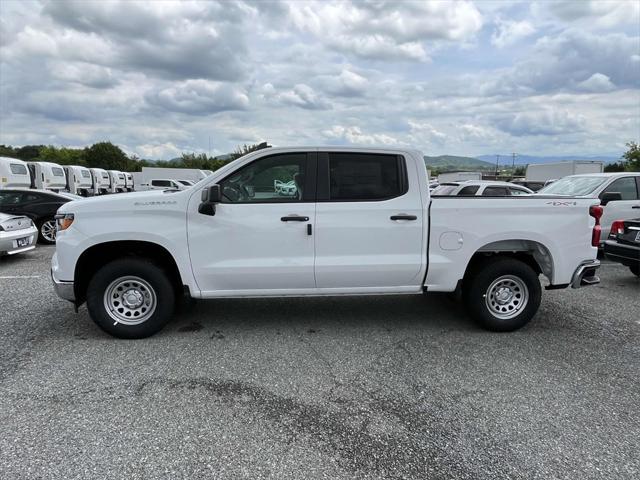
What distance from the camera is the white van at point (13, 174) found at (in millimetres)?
18688

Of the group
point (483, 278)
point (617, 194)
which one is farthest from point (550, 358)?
A: point (617, 194)

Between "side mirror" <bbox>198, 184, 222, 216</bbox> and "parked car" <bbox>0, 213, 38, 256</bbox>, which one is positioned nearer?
"side mirror" <bbox>198, 184, 222, 216</bbox>

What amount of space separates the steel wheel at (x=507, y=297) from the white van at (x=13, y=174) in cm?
2080

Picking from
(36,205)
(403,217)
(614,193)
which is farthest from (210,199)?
(36,205)

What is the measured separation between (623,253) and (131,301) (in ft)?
24.5

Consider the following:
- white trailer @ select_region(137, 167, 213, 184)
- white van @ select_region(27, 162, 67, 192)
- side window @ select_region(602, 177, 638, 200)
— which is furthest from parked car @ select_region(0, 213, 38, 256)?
white trailer @ select_region(137, 167, 213, 184)

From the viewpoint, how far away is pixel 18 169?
1983 centimetres

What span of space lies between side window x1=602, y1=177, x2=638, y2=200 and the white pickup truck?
17.1 feet

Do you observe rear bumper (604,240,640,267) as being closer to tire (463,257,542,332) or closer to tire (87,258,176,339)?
tire (463,257,542,332)

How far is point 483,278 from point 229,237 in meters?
2.72

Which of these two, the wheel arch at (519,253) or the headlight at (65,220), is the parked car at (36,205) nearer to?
the headlight at (65,220)

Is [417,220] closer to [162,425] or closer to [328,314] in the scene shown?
[328,314]

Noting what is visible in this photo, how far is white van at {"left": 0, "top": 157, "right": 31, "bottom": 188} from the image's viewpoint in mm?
18688

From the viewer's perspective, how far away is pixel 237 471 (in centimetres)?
252
